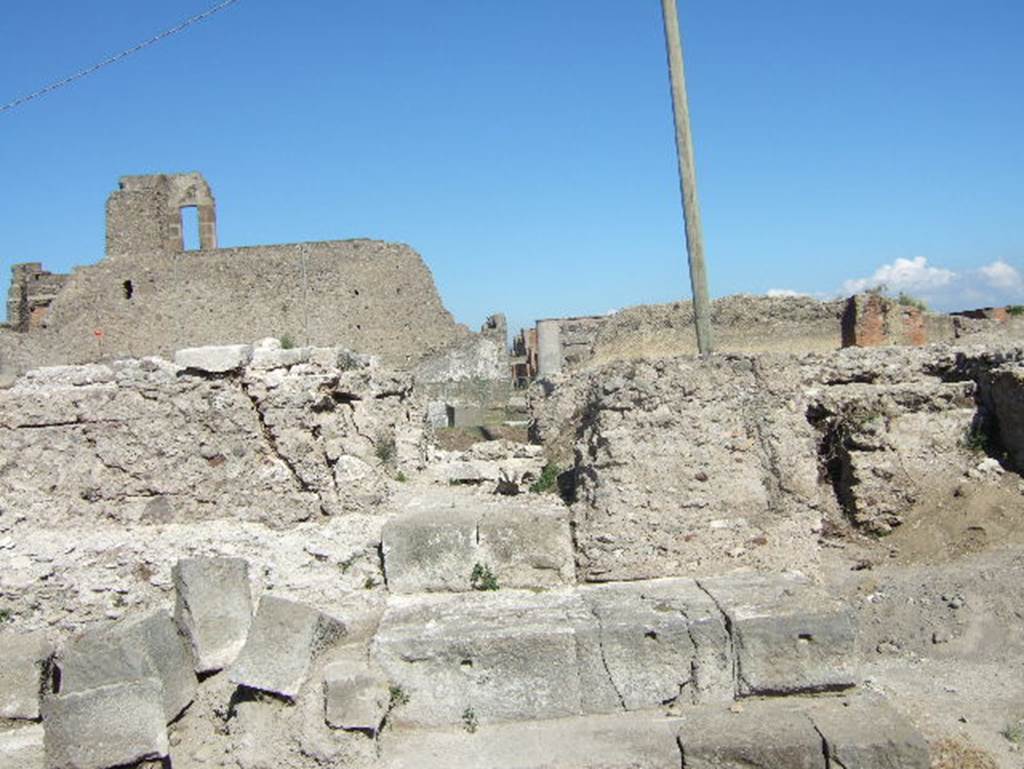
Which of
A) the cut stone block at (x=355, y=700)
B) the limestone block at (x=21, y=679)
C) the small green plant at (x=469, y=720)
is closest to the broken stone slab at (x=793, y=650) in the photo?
the small green plant at (x=469, y=720)

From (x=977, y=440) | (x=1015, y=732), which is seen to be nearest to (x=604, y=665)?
(x=1015, y=732)

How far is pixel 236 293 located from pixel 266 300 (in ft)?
3.34

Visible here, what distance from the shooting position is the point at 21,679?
4062mm

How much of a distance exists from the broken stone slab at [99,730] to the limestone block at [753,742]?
2068mm

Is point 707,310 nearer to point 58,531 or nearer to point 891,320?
point 58,531

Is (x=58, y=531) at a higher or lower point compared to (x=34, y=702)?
higher

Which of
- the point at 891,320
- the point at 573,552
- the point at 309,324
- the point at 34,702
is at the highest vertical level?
the point at 309,324

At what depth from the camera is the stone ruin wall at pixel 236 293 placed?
29703 millimetres

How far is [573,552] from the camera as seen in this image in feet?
15.0

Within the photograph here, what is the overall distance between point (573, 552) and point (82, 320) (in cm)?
2817

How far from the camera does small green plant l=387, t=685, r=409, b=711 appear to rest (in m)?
3.83

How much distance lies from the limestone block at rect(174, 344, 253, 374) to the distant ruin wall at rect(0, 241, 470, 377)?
79.6ft

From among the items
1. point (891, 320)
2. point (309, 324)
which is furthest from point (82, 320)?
point (891, 320)

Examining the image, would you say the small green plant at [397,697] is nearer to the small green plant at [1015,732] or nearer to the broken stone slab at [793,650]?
the broken stone slab at [793,650]
